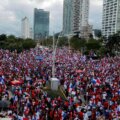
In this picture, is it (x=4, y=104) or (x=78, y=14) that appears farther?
(x=78, y=14)

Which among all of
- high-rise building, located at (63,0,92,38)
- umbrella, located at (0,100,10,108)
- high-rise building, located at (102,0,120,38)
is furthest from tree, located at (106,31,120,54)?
high-rise building, located at (63,0,92,38)

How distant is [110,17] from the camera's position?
165 meters

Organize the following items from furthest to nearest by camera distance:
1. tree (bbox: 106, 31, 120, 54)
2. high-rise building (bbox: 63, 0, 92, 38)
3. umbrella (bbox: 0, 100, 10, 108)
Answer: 1. high-rise building (bbox: 63, 0, 92, 38)
2. tree (bbox: 106, 31, 120, 54)
3. umbrella (bbox: 0, 100, 10, 108)

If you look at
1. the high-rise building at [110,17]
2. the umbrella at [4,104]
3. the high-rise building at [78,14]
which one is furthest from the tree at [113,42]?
the high-rise building at [78,14]

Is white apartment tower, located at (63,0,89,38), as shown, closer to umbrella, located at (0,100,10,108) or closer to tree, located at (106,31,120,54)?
tree, located at (106,31,120,54)

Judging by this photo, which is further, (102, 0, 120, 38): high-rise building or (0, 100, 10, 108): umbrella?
(102, 0, 120, 38): high-rise building

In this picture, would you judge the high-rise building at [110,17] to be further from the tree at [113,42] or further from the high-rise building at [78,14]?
the tree at [113,42]

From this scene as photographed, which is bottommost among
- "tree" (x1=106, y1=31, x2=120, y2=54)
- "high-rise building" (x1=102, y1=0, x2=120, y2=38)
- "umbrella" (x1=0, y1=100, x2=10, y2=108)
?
"umbrella" (x1=0, y1=100, x2=10, y2=108)

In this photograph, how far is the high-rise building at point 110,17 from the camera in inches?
6211

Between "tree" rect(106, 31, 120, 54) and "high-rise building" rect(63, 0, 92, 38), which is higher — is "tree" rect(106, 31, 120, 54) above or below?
below

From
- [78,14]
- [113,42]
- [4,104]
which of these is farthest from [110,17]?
[4,104]

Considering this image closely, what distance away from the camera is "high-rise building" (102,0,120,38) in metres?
158

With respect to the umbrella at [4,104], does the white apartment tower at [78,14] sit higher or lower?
higher

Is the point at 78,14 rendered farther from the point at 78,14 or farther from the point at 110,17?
the point at 110,17
